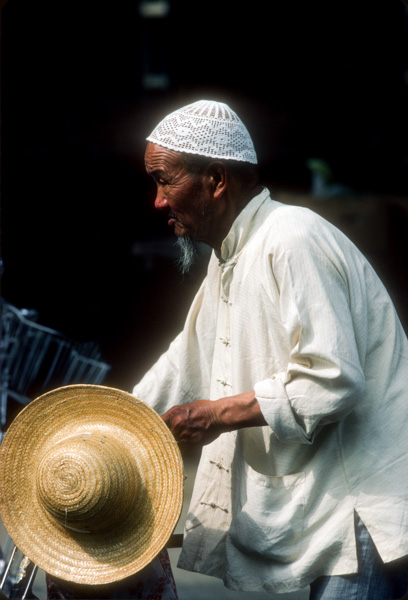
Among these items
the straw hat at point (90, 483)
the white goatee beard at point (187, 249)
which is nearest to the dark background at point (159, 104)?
the white goatee beard at point (187, 249)

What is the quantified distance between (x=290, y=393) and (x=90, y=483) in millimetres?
607

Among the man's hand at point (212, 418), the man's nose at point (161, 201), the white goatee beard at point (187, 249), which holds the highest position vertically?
the man's nose at point (161, 201)

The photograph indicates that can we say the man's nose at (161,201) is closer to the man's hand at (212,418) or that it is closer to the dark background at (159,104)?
the man's hand at (212,418)

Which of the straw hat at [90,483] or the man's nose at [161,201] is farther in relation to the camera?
the man's nose at [161,201]

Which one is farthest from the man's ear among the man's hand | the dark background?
the dark background

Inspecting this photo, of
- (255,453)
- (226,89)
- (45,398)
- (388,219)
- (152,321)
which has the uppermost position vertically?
(226,89)

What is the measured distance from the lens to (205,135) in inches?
93.4

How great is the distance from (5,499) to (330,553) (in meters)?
0.99

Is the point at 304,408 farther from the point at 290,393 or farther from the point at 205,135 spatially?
the point at 205,135

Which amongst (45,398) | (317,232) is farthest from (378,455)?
(45,398)

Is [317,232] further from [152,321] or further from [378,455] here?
[152,321]

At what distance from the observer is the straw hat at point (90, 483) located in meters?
2.15

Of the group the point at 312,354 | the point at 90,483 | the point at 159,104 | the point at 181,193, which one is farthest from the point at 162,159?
the point at 159,104

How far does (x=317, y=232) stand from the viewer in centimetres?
224
